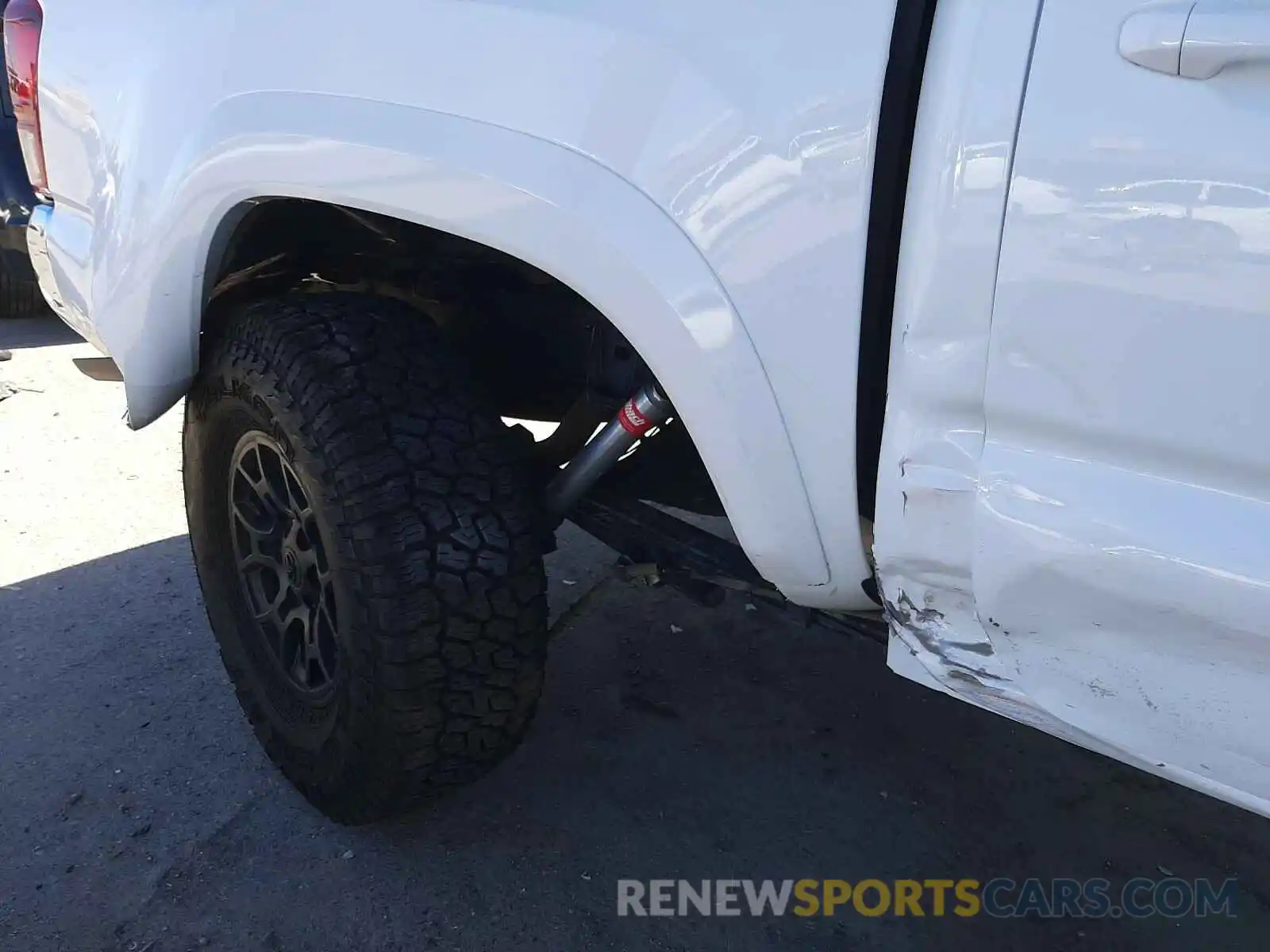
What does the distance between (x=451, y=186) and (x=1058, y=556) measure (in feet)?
2.87

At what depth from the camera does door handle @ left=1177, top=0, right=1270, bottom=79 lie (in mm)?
917

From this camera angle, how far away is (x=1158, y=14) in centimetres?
Answer: 96

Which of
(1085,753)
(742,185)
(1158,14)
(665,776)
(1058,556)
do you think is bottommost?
(665,776)

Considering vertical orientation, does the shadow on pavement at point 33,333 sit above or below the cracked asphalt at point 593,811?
below

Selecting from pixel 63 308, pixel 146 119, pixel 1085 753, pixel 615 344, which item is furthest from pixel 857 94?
pixel 63 308

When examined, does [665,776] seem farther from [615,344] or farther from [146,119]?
[146,119]

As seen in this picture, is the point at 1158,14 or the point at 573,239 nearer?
the point at 1158,14

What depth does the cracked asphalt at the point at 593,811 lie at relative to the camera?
1.83 meters

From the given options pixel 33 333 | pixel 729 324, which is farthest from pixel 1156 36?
pixel 33 333

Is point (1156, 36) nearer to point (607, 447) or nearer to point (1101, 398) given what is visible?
point (1101, 398)

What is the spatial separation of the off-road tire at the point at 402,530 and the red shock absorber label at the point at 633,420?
0.66ft

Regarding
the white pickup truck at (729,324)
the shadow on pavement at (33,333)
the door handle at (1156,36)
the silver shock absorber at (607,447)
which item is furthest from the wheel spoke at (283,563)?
the shadow on pavement at (33,333)

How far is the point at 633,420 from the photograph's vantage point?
1.65 meters

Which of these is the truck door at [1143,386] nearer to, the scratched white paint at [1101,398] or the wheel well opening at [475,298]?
the scratched white paint at [1101,398]
